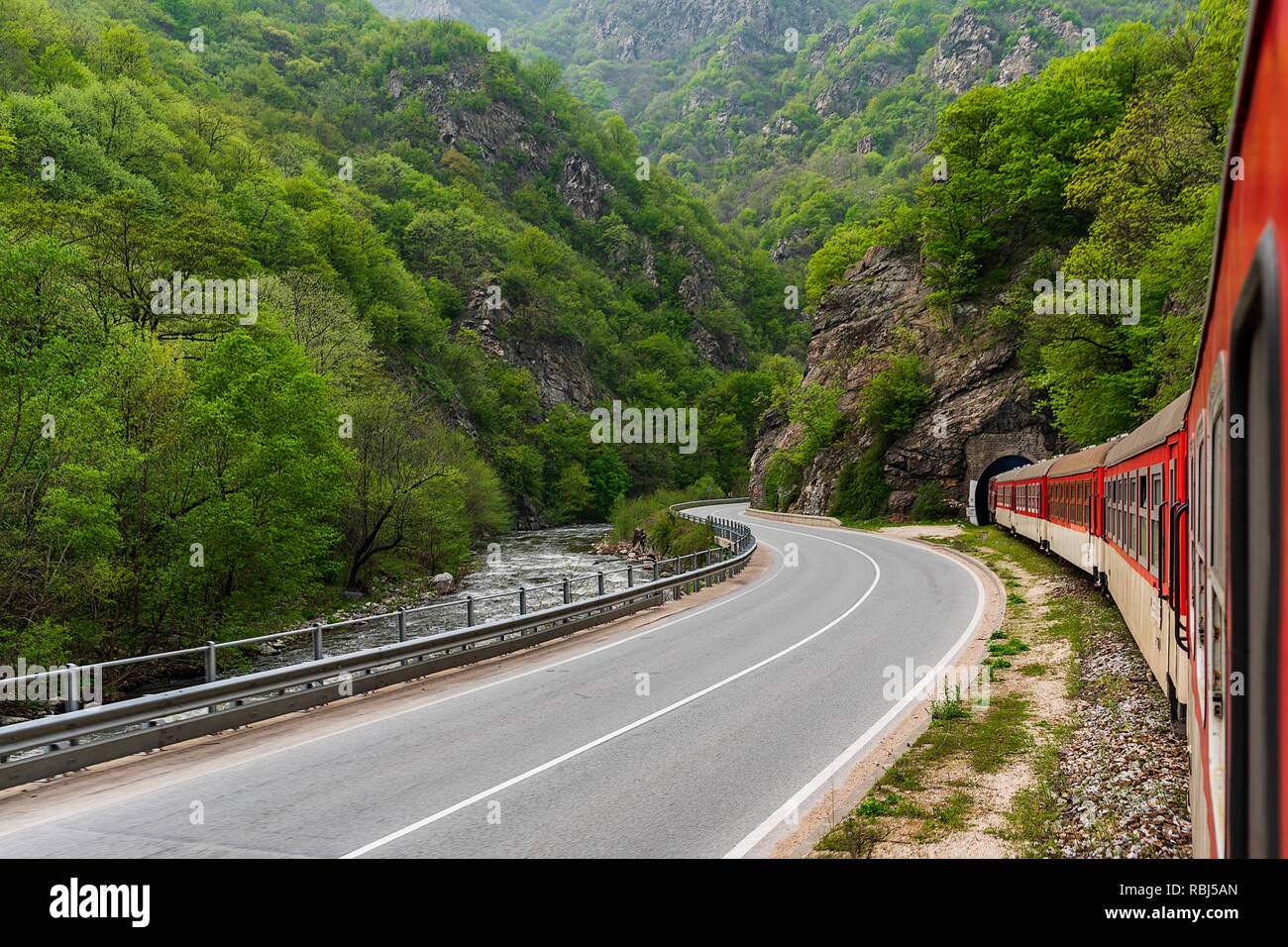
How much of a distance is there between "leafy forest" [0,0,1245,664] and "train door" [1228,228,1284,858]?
73.9ft

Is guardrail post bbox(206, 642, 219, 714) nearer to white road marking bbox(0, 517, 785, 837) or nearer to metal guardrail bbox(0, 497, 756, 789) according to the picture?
metal guardrail bbox(0, 497, 756, 789)

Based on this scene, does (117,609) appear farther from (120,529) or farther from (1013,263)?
(1013,263)

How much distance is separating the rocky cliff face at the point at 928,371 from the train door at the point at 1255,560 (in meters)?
50.8

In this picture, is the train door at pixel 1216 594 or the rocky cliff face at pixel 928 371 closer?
the train door at pixel 1216 594

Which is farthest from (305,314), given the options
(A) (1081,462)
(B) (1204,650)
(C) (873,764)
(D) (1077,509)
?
(B) (1204,650)

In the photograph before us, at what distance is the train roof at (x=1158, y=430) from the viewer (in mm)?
8172

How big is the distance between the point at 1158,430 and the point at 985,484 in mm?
44927

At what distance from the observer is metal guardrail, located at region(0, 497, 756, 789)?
27.8 ft

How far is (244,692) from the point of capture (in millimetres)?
Result: 10656

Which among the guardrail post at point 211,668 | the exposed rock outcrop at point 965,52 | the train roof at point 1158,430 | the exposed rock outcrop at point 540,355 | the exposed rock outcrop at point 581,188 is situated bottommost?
the guardrail post at point 211,668

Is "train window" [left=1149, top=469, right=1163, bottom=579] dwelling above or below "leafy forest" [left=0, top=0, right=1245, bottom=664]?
below

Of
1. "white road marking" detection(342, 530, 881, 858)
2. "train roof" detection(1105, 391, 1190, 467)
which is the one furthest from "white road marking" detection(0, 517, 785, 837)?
"train roof" detection(1105, 391, 1190, 467)

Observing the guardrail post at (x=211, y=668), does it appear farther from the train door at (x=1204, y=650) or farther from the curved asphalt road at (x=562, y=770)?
the train door at (x=1204, y=650)

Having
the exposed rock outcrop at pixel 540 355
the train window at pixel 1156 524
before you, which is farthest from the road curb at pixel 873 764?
the exposed rock outcrop at pixel 540 355
